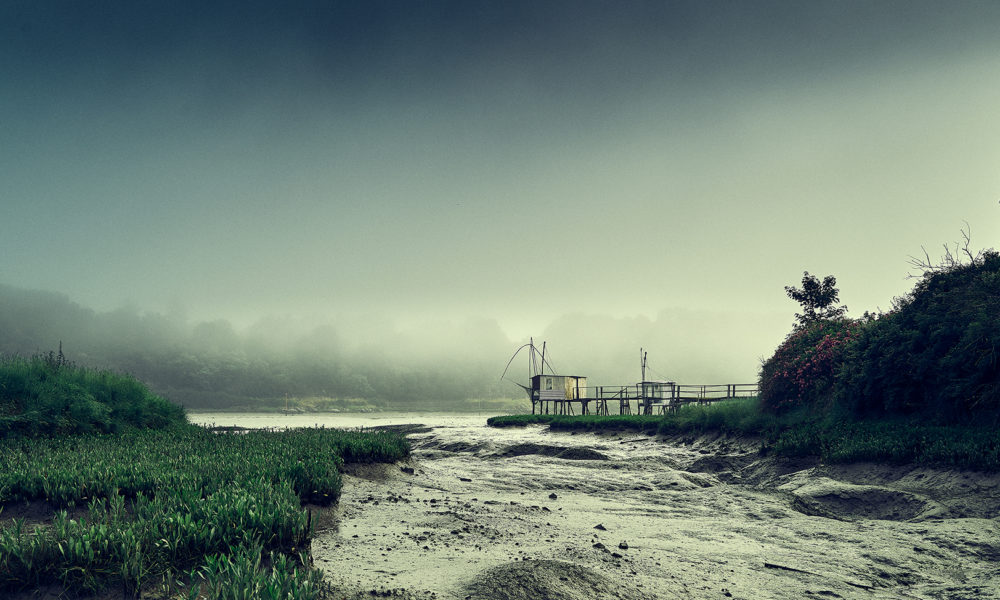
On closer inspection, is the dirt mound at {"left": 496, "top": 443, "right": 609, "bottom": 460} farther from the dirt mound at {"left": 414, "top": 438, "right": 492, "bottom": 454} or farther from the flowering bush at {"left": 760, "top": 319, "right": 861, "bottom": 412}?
the flowering bush at {"left": 760, "top": 319, "right": 861, "bottom": 412}

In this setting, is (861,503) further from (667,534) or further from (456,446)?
(456,446)

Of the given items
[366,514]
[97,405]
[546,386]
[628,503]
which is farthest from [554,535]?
[546,386]

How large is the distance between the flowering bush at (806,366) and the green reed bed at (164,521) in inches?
574

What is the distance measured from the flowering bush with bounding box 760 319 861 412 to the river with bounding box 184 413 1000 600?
4.93m

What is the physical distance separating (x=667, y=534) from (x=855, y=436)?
7312 millimetres

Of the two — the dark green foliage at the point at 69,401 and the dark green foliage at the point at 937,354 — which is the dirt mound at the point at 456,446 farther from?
the dark green foliage at the point at 937,354

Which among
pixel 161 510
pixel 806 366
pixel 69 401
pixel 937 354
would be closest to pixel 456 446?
pixel 69 401

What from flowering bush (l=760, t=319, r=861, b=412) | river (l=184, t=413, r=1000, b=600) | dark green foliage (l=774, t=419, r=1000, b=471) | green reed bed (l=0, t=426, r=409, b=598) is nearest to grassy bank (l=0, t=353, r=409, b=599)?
green reed bed (l=0, t=426, r=409, b=598)

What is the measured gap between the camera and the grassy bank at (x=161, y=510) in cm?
391

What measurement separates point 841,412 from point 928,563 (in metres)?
9.35

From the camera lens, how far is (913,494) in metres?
8.69

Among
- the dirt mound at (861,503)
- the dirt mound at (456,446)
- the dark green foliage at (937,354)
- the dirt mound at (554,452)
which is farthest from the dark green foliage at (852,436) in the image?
the dirt mound at (456,446)

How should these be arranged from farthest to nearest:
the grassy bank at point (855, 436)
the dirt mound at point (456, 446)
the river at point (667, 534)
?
the dirt mound at point (456, 446), the grassy bank at point (855, 436), the river at point (667, 534)

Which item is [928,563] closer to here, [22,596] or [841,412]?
[22,596]
